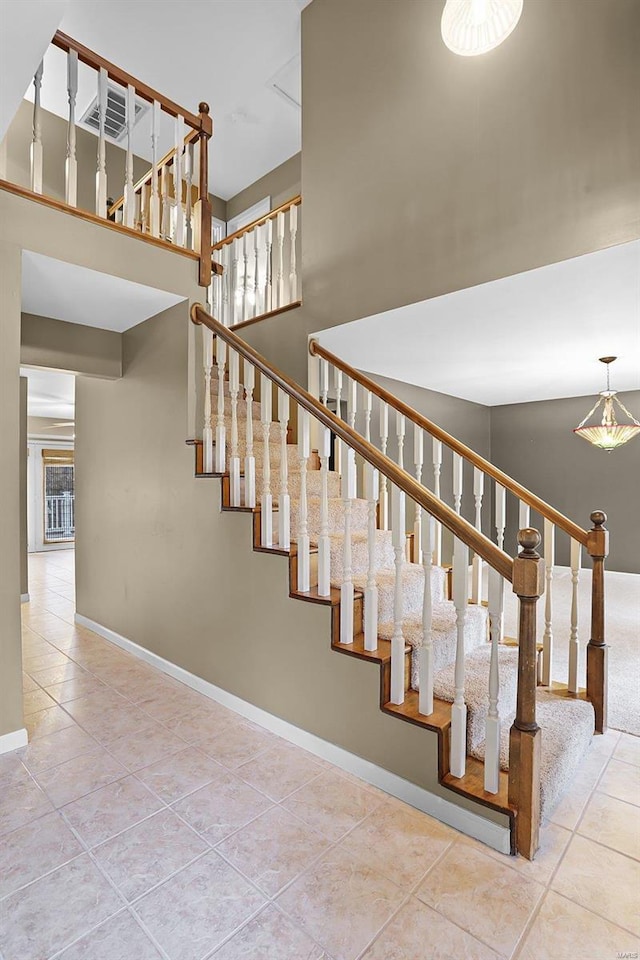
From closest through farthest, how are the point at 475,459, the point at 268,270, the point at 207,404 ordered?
the point at 475,459 < the point at 207,404 < the point at 268,270

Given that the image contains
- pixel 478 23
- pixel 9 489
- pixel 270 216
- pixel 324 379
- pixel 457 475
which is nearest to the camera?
pixel 478 23

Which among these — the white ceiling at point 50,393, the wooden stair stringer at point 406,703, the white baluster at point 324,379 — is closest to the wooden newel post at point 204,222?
the white baluster at point 324,379

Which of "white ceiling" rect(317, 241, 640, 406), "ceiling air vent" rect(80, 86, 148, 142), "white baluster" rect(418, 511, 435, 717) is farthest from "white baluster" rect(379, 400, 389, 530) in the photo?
"ceiling air vent" rect(80, 86, 148, 142)

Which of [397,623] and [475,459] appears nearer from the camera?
[397,623]

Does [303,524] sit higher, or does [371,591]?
[303,524]

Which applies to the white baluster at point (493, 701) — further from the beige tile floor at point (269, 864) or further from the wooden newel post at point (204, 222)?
the wooden newel post at point (204, 222)

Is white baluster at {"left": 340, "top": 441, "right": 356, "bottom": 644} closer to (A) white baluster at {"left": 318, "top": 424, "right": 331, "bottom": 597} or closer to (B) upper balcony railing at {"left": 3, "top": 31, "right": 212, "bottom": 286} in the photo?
(A) white baluster at {"left": 318, "top": 424, "right": 331, "bottom": 597}

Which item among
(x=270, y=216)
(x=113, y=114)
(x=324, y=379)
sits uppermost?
(x=113, y=114)

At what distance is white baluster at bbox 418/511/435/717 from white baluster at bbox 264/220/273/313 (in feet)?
9.15

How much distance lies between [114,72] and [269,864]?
147 inches

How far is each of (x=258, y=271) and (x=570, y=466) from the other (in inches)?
182

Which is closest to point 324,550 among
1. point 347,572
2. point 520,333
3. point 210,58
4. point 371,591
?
point 347,572

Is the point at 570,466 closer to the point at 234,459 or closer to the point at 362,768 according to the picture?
the point at 234,459

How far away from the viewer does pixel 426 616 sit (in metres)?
1.89
